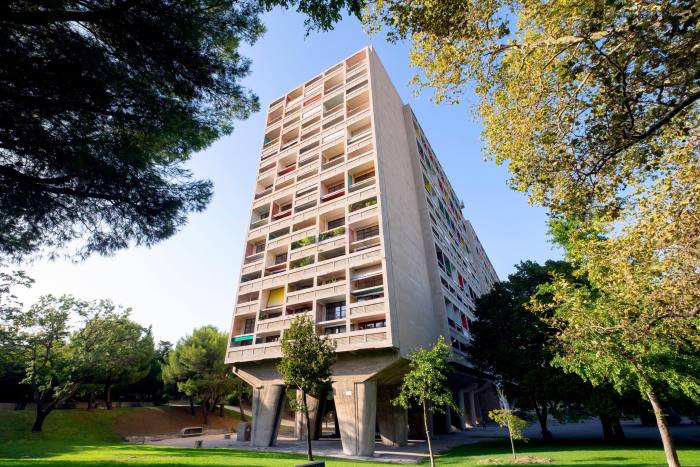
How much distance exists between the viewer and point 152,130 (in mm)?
8438

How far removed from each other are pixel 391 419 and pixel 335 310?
888 centimetres

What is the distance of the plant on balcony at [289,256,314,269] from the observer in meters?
24.6

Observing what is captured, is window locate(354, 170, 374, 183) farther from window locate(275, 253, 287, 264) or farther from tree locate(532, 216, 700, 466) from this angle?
tree locate(532, 216, 700, 466)

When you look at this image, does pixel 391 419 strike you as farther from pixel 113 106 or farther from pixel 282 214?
pixel 113 106

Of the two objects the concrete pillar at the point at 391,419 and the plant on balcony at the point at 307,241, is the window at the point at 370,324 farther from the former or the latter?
the plant on balcony at the point at 307,241

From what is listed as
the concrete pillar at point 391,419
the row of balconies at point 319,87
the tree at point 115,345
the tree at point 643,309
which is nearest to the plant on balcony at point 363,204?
the row of balconies at point 319,87

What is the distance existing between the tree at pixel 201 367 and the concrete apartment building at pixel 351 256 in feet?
42.2

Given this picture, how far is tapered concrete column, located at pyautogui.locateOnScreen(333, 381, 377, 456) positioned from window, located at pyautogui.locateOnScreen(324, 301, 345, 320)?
4.32m

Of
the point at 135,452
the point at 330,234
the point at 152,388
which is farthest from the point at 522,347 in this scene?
the point at 152,388

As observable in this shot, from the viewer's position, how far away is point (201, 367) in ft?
124

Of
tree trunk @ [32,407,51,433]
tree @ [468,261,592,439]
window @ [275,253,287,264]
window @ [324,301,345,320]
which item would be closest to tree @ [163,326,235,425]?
tree trunk @ [32,407,51,433]

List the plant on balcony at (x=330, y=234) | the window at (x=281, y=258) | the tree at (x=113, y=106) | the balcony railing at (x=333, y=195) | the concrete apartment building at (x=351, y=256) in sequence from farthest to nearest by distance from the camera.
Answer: the window at (x=281, y=258)
the balcony railing at (x=333, y=195)
the plant on balcony at (x=330, y=234)
the concrete apartment building at (x=351, y=256)
the tree at (x=113, y=106)

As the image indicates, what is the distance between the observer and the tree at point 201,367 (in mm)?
37531

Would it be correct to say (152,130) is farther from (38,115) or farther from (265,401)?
(265,401)
